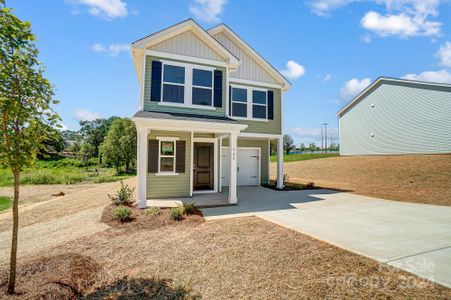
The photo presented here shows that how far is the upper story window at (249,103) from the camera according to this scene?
42.1 feet

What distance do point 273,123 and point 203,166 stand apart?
509cm

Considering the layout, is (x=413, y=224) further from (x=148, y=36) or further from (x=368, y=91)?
(x=368, y=91)

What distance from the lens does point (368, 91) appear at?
Result: 26.6 meters

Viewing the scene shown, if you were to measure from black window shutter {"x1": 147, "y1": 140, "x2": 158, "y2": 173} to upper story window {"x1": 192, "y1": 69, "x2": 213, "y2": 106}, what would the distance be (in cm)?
261

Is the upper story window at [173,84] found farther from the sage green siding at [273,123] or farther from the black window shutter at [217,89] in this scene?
the sage green siding at [273,123]

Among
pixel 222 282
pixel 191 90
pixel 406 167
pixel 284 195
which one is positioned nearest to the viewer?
pixel 222 282

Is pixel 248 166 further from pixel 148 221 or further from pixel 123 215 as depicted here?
pixel 123 215

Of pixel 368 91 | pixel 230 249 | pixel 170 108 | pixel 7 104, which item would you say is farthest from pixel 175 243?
pixel 368 91

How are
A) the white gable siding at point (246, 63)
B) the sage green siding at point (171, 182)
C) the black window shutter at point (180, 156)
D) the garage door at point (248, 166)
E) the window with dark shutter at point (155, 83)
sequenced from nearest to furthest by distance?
1. the window with dark shutter at point (155, 83)
2. the sage green siding at point (171, 182)
3. the black window shutter at point (180, 156)
4. the white gable siding at point (246, 63)
5. the garage door at point (248, 166)

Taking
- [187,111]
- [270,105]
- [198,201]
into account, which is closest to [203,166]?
[198,201]

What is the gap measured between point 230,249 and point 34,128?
13.8ft

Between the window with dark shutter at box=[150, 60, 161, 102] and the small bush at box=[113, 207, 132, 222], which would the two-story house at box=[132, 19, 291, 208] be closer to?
the window with dark shutter at box=[150, 60, 161, 102]

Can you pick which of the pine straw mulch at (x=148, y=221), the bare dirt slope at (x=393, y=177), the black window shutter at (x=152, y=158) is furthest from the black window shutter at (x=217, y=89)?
the bare dirt slope at (x=393, y=177)

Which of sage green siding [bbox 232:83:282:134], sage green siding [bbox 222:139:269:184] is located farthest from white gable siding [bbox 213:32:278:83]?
sage green siding [bbox 222:139:269:184]
